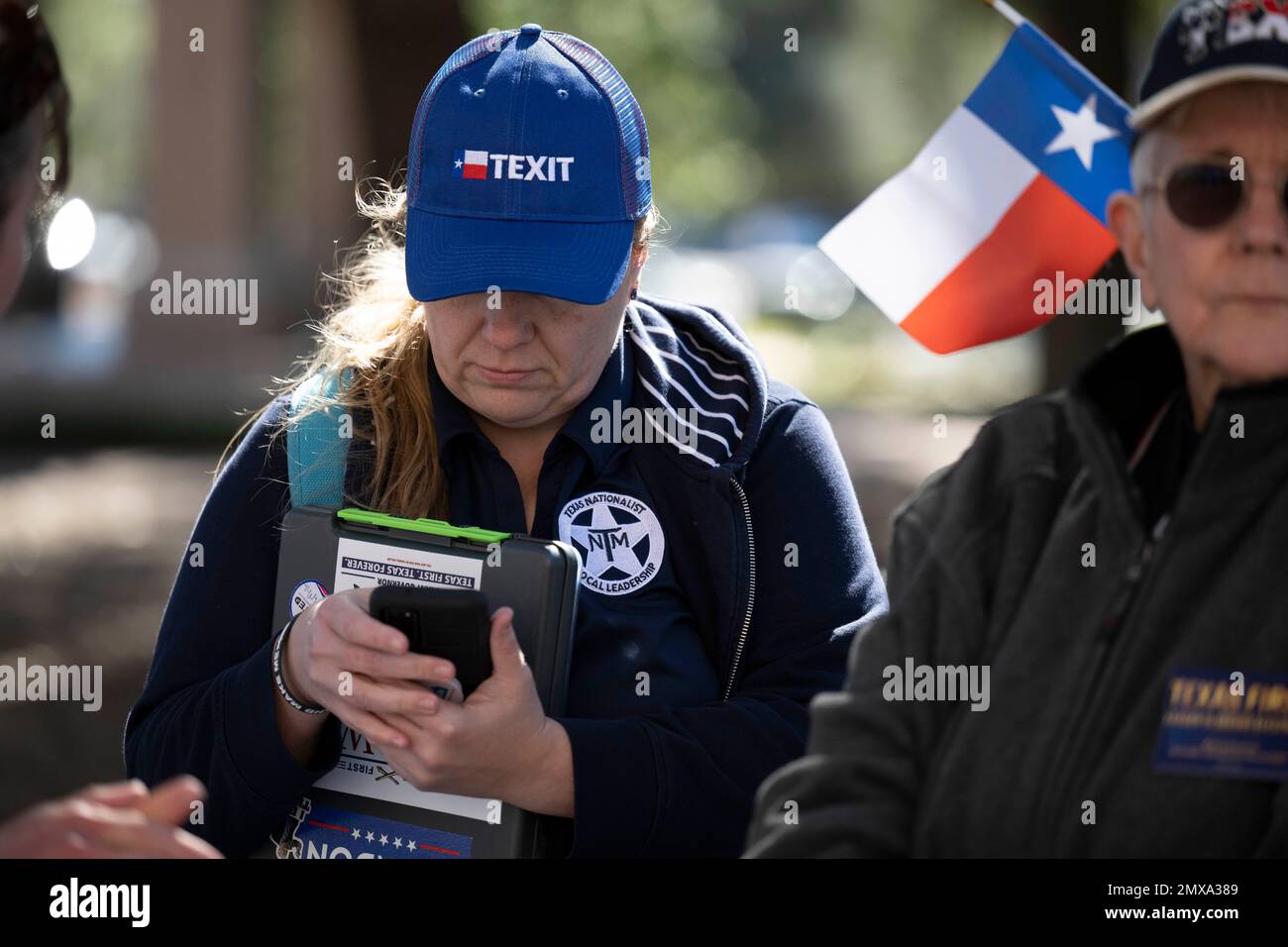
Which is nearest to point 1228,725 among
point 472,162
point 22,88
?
point 472,162

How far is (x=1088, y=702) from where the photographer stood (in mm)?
1915

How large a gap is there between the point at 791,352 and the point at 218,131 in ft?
25.6

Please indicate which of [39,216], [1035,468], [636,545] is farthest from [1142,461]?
[39,216]

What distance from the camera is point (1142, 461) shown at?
2.06 metres

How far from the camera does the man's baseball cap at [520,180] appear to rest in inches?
102

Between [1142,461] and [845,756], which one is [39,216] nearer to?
[845,756]

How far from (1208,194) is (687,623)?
1.14 metres

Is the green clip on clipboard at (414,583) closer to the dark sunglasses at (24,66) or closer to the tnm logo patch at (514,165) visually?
the tnm logo patch at (514,165)

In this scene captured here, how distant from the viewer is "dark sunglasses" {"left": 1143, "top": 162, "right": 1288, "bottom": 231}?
1919 millimetres

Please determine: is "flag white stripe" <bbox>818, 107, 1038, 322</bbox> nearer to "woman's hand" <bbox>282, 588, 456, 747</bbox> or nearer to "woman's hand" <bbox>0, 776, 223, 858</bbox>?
"woman's hand" <bbox>282, 588, 456, 747</bbox>

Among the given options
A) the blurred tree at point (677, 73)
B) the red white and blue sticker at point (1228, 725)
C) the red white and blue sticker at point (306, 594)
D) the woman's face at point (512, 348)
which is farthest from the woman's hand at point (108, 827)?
the blurred tree at point (677, 73)

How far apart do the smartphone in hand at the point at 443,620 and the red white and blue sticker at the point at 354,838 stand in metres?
0.28

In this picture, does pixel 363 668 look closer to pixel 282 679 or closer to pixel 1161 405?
pixel 282 679

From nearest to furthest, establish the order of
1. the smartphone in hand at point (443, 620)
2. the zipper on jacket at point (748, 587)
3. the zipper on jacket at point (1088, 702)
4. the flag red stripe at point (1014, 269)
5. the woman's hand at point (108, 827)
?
the woman's hand at point (108, 827) → the zipper on jacket at point (1088, 702) → the smartphone in hand at point (443, 620) → the zipper on jacket at point (748, 587) → the flag red stripe at point (1014, 269)
